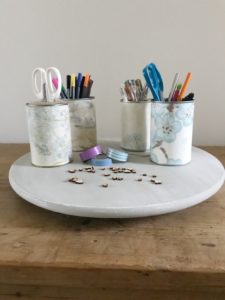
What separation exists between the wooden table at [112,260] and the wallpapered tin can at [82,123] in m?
0.25

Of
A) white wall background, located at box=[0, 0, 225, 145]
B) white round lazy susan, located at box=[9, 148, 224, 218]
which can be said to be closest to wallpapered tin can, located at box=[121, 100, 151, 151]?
white round lazy susan, located at box=[9, 148, 224, 218]

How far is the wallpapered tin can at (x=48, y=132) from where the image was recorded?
18.2 inches

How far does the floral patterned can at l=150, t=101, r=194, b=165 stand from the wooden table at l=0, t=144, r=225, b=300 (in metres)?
0.15

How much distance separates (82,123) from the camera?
1.86 ft

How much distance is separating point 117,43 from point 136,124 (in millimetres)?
284

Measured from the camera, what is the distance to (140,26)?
2.37 ft

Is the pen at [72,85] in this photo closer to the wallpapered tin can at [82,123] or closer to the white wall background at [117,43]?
the wallpapered tin can at [82,123]

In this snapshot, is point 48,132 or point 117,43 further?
point 117,43

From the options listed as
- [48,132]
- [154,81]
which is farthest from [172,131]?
[48,132]

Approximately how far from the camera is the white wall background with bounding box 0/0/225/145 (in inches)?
28.0

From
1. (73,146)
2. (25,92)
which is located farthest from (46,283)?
(25,92)

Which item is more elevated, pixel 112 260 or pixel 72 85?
pixel 72 85

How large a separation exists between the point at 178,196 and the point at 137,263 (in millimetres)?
112

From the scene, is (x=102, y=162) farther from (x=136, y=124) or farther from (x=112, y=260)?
(x=112, y=260)
